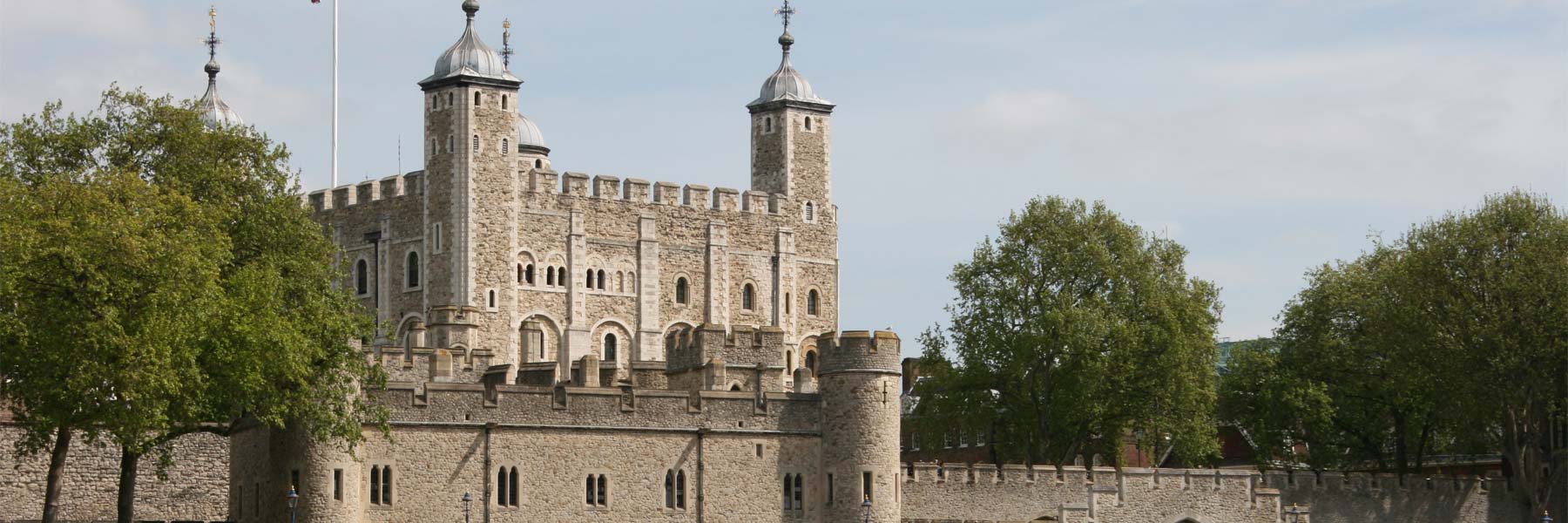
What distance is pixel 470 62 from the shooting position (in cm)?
9056

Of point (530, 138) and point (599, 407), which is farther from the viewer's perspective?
point (530, 138)

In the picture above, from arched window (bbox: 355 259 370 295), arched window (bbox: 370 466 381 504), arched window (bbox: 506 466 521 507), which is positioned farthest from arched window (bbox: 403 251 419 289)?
arched window (bbox: 370 466 381 504)

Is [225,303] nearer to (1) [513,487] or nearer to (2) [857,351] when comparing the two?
(1) [513,487]

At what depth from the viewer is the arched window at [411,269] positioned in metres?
91.6

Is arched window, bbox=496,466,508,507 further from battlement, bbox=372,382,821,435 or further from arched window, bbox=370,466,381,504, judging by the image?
arched window, bbox=370,466,381,504

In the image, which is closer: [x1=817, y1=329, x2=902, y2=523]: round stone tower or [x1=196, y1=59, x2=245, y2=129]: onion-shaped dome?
[x1=817, y1=329, x2=902, y2=523]: round stone tower

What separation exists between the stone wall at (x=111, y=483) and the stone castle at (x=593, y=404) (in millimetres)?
55

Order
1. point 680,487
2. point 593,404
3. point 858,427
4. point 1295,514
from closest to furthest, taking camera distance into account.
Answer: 1. point 593,404
2. point 680,487
3. point 858,427
4. point 1295,514

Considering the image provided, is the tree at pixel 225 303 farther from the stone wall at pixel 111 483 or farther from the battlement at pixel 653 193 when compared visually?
the battlement at pixel 653 193

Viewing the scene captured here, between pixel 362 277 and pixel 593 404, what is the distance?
126 ft

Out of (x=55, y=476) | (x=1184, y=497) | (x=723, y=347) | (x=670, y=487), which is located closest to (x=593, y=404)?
(x=670, y=487)

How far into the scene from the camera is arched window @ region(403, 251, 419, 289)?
91.6 metres

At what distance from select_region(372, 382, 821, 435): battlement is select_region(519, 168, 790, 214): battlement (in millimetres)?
32950

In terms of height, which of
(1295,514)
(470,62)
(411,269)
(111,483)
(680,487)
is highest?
(470,62)
